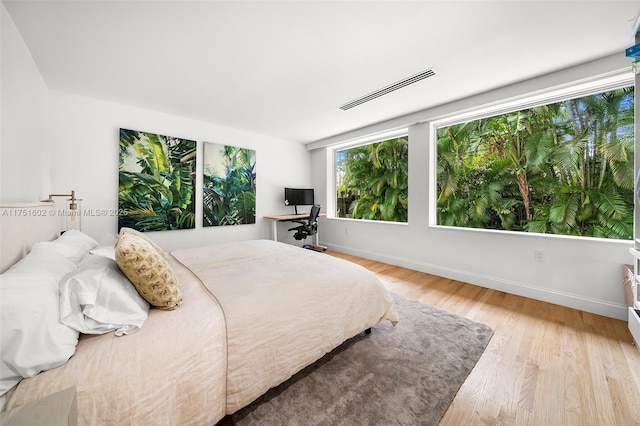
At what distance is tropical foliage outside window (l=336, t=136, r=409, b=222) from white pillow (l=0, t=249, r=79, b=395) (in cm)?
399

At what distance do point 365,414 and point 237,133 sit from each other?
4.16 meters

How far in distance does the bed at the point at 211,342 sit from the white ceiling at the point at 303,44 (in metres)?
1.49

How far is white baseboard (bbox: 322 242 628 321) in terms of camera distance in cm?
218

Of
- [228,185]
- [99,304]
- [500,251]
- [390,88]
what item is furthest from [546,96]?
[228,185]

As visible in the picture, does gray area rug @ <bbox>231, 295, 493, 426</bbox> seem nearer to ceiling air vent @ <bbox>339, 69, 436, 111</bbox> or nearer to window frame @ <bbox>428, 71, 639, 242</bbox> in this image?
window frame @ <bbox>428, 71, 639, 242</bbox>

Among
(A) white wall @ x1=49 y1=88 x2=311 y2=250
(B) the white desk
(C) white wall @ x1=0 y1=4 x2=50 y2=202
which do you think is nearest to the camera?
(C) white wall @ x1=0 y1=4 x2=50 y2=202

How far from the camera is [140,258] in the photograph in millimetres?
1082

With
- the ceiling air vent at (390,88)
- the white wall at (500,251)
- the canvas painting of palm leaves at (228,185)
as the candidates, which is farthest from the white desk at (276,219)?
the ceiling air vent at (390,88)

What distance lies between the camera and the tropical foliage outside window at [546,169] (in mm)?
2289

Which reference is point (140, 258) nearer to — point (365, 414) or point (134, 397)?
point (134, 397)

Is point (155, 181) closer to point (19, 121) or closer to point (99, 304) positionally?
point (19, 121)

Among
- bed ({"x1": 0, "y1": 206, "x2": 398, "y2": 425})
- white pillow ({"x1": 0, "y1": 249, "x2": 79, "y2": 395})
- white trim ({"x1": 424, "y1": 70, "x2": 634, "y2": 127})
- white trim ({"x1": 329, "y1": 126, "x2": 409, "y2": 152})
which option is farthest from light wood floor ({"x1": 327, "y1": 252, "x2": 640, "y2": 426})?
white trim ({"x1": 329, "y1": 126, "x2": 409, "y2": 152})

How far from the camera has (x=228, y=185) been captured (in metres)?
3.95

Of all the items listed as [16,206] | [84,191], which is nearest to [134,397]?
[16,206]
